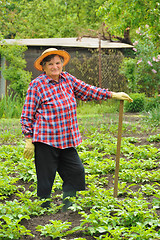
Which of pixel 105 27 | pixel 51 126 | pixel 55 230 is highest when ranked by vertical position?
pixel 105 27

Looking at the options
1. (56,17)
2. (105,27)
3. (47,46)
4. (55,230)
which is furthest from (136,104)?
(56,17)

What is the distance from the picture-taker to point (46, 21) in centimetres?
2344

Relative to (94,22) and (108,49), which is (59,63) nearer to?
(108,49)

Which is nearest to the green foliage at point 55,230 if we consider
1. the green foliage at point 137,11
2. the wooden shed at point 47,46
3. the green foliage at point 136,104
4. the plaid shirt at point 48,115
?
the plaid shirt at point 48,115

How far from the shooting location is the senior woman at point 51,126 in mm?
3717

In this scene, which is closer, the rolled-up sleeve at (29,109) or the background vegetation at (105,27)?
the rolled-up sleeve at (29,109)

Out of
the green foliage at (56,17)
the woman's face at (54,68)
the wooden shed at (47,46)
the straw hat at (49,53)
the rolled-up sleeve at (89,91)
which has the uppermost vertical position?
the green foliage at (56,17)

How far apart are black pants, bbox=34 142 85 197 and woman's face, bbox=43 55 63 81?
0.68 m

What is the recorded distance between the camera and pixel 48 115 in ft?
12.2

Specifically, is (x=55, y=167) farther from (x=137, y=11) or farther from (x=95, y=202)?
(x=137, y=11)

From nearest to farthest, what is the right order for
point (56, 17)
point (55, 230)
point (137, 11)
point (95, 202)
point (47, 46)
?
1. point (55, 230)
2. point (95, 202)
3. point (137, 11)
4. point (47, 46)
5. point (56, 17)

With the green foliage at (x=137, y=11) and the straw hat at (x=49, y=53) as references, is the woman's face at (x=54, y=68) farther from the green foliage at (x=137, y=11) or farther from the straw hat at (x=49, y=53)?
the green foliage at (x=137, y=11)

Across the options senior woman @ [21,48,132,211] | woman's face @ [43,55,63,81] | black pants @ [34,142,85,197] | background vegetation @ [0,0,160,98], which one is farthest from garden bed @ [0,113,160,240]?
background vegetation @ [0,0,160,98]

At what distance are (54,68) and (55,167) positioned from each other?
3.21ft
